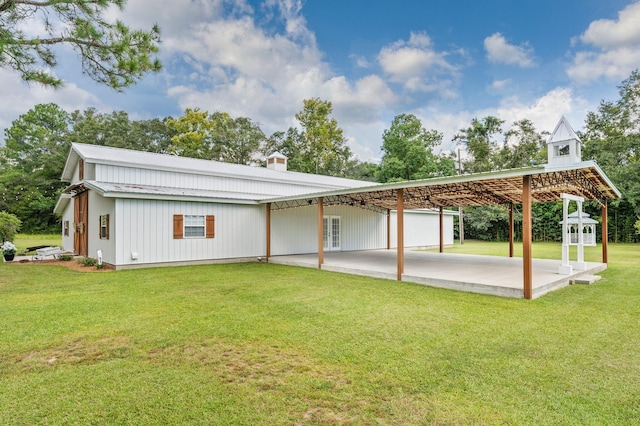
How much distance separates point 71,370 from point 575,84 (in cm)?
2331

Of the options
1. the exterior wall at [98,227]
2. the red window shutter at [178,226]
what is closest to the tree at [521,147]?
the red window shutter at [178,226]

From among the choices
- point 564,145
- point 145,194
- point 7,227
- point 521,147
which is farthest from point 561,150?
point 521,147

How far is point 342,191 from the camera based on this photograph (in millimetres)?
9719

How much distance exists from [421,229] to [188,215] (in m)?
12.6

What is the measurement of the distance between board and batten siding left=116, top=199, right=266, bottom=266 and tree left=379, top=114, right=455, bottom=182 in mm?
18556

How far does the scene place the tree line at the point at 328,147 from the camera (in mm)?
23594

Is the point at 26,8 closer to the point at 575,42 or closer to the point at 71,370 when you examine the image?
the point at 71,370

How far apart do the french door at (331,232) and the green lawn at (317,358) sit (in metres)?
8.16

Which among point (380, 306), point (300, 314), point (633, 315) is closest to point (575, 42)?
point (633, 315)

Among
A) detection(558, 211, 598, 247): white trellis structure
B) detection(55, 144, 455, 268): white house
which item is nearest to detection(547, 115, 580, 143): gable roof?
detection(55, 144, 455, 268): white house

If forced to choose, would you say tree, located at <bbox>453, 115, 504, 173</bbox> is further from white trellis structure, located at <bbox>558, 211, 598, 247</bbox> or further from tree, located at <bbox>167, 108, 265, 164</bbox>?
tree, located at <bbox>167, 108, 265, 164</bbox>

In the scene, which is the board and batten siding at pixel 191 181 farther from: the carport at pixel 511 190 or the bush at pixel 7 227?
the bush at pixel 7 227

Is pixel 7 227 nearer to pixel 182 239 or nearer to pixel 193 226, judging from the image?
pixel 182 239

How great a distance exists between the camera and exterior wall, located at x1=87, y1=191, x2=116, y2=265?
10211 mm
